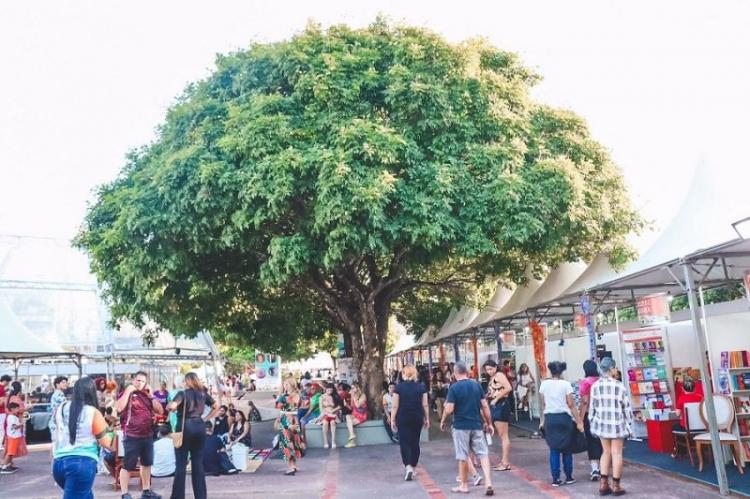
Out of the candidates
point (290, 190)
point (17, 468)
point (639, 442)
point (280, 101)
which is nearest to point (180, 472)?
point (290, 190)

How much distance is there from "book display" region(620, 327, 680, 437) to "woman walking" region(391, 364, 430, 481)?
5.01 metres

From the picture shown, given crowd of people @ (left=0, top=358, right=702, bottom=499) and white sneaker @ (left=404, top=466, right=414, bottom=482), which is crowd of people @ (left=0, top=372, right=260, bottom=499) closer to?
crowd of people @ (left=0, top=358, right=702, bottom=499)

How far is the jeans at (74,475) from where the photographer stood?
5.39m

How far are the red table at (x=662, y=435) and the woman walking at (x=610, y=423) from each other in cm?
354

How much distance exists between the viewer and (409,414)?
9.54m

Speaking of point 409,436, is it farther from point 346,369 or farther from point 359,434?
point 346,369

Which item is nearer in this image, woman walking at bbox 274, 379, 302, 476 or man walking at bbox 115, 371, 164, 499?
man walking at bbox 115, 371, 164, 499

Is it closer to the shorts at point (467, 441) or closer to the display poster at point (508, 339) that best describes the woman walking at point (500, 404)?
the shorts at point (467, 441)

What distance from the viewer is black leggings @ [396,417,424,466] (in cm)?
952

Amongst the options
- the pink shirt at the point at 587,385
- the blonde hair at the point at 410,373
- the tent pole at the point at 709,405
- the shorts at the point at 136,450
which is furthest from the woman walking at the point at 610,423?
the shorts at the point at 136,450

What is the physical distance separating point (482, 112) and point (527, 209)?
2.32 meters

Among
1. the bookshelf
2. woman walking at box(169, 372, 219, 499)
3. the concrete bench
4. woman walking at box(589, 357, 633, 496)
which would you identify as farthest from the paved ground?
the bookshelf

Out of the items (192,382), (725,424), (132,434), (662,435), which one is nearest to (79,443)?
(192,382)

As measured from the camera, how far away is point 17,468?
12.7 meters
